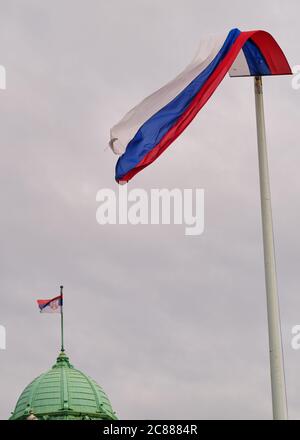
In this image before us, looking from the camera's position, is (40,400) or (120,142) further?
(40,400)

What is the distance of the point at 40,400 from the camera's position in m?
98.2

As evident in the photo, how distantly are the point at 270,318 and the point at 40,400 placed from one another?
75.5 metres

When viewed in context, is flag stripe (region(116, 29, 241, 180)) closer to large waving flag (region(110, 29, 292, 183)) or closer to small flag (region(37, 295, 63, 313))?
large waving flag (region(110, 29, 292, 183))

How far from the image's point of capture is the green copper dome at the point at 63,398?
96125 millimetres

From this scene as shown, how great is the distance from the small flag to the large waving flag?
6753cm

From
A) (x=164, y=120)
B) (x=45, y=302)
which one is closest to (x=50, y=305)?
(x=45, y=302)

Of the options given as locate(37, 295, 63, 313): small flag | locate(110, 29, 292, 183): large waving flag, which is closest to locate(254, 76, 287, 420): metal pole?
locate(110, 29, 292, 183): large waving flag

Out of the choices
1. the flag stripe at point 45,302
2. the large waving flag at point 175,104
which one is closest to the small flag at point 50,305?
the flag stripe at point 45,302

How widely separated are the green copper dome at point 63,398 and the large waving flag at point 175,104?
69335 mm

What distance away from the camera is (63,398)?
319ft

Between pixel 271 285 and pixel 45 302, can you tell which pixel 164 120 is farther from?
pixel 45 302

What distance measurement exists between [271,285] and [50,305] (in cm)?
6971
